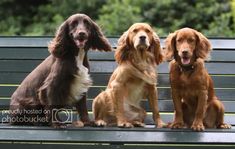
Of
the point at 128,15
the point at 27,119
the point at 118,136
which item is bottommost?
the point at 118,136

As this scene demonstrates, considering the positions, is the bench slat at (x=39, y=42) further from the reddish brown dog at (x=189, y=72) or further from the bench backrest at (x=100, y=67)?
the reddish brown dog at (x=189, y=72)

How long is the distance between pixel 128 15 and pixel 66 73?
17.1ft

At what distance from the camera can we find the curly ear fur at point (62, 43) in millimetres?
5121

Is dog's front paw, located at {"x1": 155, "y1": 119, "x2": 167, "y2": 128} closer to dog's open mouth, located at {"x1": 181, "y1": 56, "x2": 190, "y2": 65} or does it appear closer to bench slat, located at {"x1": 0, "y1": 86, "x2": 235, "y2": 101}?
dog's open mouth, located at {"x1": 181, "y1": 56, "x2": 190, "y2": 65}

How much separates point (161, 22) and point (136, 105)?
5.36 meters

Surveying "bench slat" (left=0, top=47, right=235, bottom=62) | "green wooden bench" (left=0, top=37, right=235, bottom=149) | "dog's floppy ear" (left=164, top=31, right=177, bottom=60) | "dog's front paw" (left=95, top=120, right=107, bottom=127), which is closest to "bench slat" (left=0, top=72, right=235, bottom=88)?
"green wooden bench" (left=0, top=37, right=235, bottom=149)

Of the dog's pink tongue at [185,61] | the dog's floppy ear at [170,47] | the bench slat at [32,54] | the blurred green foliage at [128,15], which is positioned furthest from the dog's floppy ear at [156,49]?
the blurred green foliage at [128,15]

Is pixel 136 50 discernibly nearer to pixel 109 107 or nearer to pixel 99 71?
pixel 109 107

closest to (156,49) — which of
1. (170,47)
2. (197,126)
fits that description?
(170,47)

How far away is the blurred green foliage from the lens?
33.6 ft

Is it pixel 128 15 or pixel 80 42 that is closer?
pixel 80 42

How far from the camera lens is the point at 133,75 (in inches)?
207

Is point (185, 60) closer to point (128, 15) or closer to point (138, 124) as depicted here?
point (138, 124)

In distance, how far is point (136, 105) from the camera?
17.9 ft
